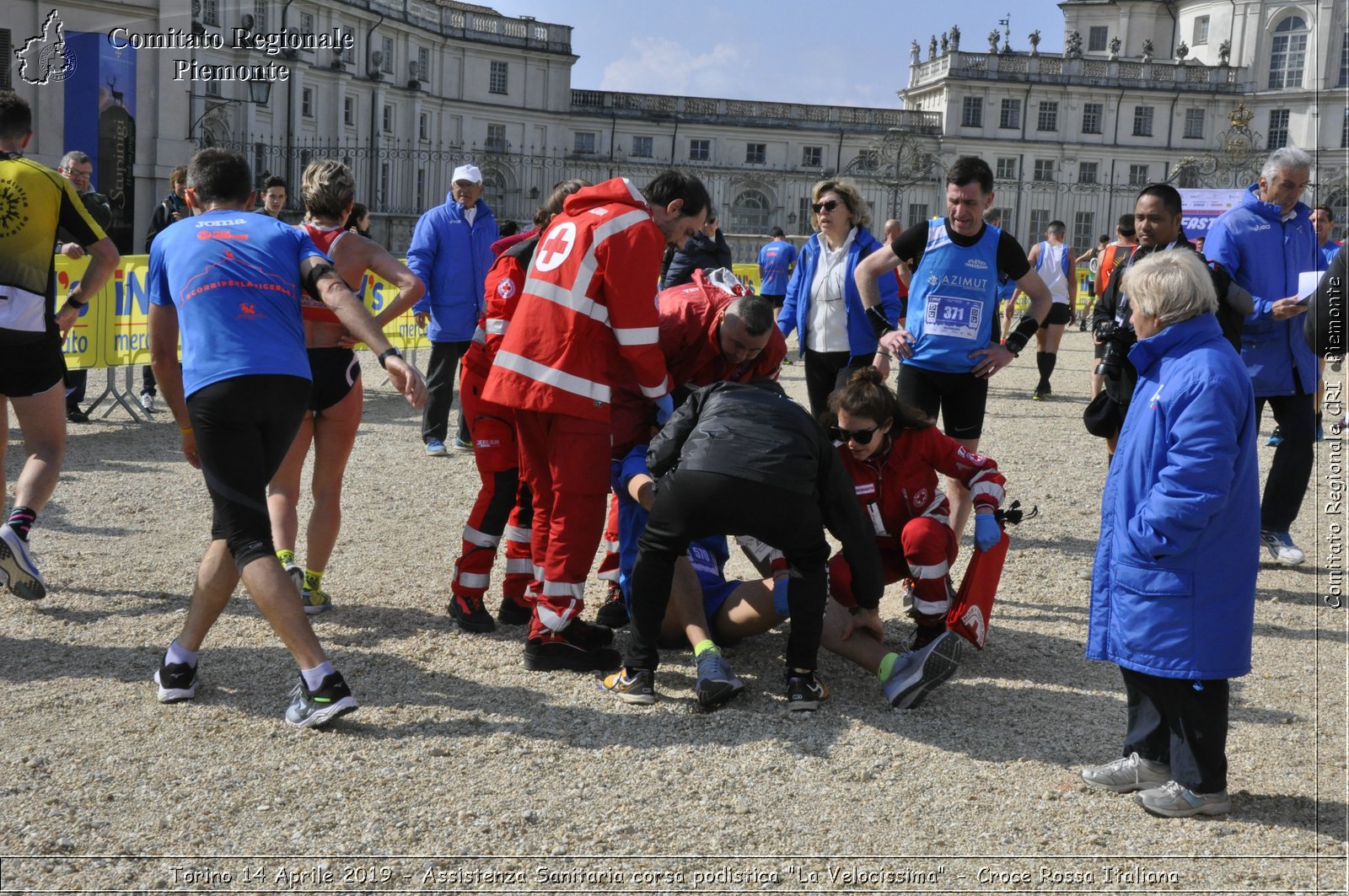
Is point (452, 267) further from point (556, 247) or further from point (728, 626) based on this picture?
point (728, 626)

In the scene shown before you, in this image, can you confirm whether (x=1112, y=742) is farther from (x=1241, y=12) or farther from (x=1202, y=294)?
(x=1241, y=12)

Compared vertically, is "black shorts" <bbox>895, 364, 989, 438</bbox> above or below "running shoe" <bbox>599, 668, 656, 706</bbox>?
above

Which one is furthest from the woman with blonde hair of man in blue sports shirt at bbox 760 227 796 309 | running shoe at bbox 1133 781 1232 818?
man in blue sports shirt at bbox 760 227 796 309

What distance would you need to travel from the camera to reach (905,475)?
16.8ft

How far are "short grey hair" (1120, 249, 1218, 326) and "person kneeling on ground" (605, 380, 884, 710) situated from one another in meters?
1.23

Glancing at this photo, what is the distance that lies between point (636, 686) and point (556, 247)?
1744 millimetres

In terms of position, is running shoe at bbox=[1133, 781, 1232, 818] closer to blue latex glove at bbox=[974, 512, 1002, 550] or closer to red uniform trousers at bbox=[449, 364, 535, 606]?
blue latex glove at bbox=[974, 512, 1002, 550]

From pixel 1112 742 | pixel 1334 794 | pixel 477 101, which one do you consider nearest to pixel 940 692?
pixel 1112 742

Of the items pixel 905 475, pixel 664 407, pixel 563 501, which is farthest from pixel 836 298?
pixel 563 501

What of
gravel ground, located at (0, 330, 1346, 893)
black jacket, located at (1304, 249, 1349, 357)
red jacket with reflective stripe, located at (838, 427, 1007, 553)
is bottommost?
gravel ground, located at (0, 330, 1346, 893)

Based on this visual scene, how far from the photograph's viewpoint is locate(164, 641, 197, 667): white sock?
449 cm

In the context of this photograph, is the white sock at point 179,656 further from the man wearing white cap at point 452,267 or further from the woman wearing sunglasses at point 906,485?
the man wearing white cap at point 452,267

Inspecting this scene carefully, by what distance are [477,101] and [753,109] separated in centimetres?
1587

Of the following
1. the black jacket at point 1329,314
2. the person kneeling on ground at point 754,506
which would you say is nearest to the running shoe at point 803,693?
the person kneeling on ground at point 754,506
